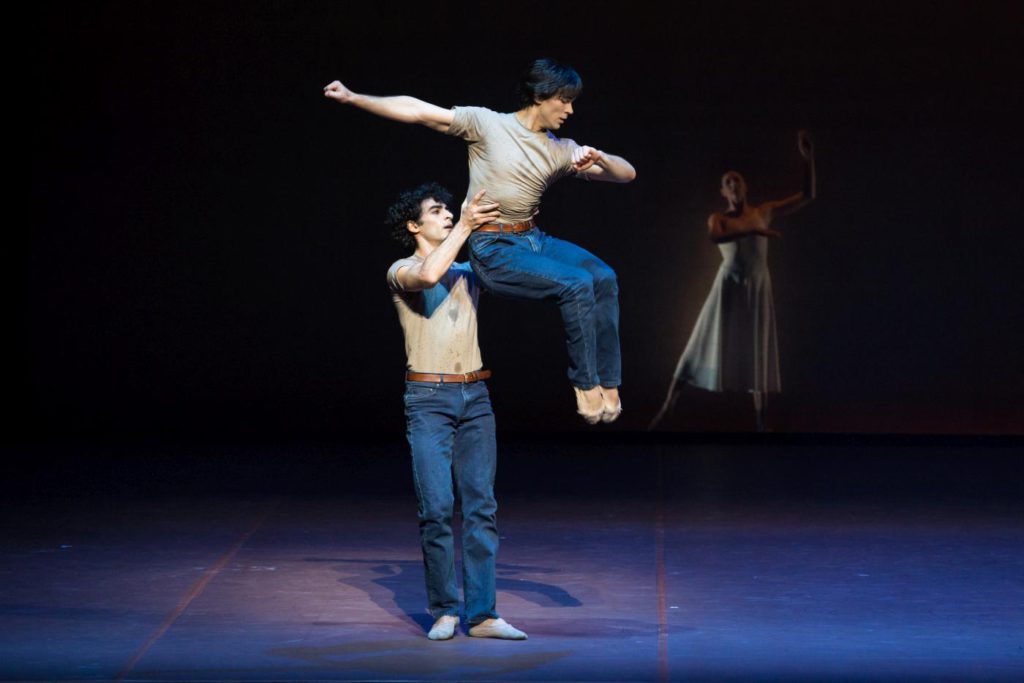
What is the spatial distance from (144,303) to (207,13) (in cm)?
212

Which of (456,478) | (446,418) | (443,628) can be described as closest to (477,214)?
(446,418)

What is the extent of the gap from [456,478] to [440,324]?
53cm

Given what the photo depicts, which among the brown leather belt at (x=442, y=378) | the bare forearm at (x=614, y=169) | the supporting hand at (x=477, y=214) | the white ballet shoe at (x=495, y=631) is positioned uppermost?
Answer: the bare forearm at (x=614, y=169)

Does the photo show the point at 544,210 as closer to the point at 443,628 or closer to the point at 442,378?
the point at 442,378

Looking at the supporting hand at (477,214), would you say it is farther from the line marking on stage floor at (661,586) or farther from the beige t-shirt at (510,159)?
the line marking on stage floor at (661,586)

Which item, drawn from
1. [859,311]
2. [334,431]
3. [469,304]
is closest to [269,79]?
[334,431]

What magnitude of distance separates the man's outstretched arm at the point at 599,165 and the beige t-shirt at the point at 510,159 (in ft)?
0.23

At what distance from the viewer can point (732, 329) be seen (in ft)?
37.7

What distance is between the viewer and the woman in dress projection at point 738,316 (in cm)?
1138

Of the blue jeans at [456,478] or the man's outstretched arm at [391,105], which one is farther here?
the blue jeans at [456,478]

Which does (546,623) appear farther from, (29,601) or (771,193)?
(771,193)

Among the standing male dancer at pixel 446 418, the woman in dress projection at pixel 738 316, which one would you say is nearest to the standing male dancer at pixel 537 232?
the standing male dancer at pixel 446 418

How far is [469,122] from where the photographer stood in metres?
5.14

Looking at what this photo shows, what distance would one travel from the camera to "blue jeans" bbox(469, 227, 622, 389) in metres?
5.14
